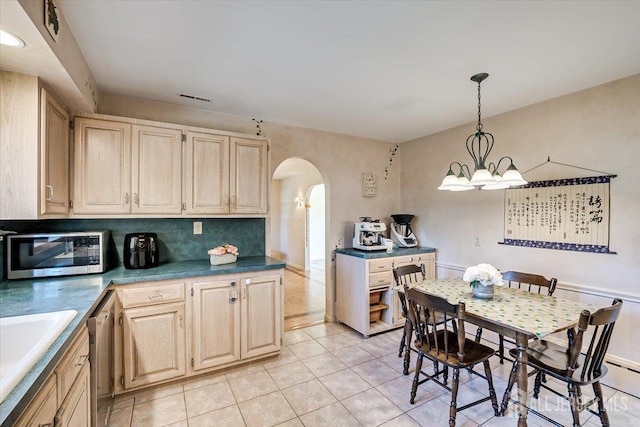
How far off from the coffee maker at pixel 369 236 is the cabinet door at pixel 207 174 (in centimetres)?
168

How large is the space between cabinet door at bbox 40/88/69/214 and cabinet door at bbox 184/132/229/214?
2.69 feet

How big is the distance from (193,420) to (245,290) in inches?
38.3

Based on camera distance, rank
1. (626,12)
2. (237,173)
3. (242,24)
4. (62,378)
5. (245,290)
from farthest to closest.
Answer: (237,173) → (245,290) → (242,24) → (626,12) → (62,378)

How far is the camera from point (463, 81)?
7.84 ft

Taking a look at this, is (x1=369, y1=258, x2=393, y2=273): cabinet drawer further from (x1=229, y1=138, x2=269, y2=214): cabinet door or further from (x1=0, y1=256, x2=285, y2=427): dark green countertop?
(x1=229, y1=138, x2=269, y2=214): cabinet door

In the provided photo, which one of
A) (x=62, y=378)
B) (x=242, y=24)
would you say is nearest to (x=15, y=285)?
(x=62, y=378)

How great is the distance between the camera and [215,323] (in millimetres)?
2479

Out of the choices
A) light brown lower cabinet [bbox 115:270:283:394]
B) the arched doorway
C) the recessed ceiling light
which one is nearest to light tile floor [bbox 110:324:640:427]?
light brown lower cabinet [bbox 115:270:283:394]

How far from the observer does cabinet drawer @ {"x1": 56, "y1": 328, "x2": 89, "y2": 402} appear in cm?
118

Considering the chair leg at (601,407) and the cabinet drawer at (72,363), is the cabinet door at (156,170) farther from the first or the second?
the chair leg at (601,407)

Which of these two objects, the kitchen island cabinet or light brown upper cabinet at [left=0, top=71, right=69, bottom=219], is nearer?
light brown upper cabinet at [left=0, top=71, right=69, bottom=219]

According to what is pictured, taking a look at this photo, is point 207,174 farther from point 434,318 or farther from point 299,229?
point 299,229

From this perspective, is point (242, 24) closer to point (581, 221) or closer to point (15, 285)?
point (15, 285)

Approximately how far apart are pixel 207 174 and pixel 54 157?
1.05 m
